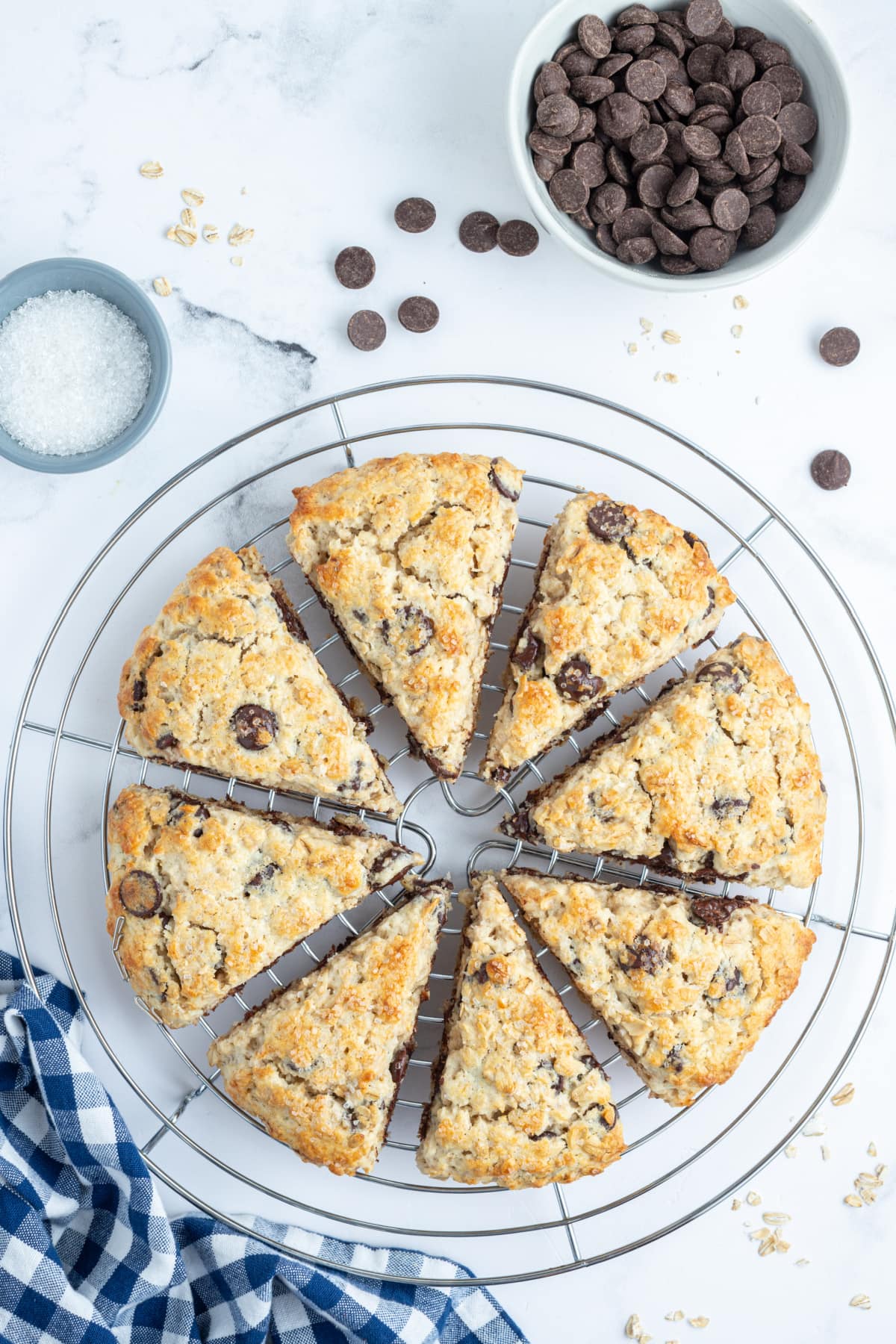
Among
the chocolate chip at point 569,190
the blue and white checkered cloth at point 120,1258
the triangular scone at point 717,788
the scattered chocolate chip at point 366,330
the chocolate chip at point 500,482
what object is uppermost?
the chocolate chip at point 569,190

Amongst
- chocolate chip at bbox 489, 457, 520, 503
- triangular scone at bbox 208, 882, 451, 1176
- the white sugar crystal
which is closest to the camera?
triangular scone at bbox 208, 882, 451, 1176

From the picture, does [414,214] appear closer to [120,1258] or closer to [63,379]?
[63,379]

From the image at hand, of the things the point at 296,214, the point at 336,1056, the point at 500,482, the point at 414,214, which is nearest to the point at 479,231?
the point at 414,214

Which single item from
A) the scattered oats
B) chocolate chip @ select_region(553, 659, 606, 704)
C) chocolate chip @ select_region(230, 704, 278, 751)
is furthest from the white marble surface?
chocolate chip @ select_region(553, 659, 606, 704)

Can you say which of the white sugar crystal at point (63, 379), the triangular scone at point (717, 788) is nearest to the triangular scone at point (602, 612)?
the triangular scone at point (717, 788)

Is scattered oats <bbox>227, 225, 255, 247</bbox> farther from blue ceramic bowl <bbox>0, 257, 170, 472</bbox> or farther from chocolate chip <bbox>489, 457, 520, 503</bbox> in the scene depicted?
chocolate chip <bbox>489, 457, 520, 503</bbox>

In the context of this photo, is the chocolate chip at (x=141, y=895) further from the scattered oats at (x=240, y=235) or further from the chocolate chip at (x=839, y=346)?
the chocolate chip at (x=839, y=346)
